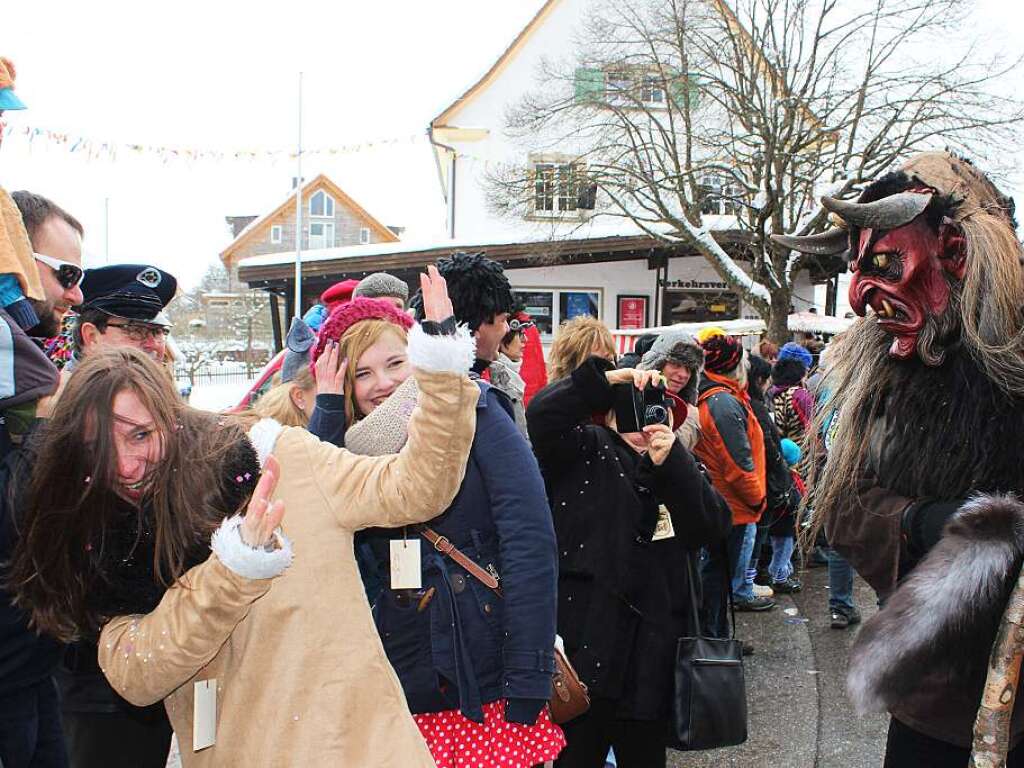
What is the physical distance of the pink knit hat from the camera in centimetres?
246

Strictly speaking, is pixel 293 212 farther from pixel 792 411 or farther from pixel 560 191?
pixel 792 411

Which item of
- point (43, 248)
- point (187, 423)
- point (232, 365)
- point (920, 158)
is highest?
point (920, 158)

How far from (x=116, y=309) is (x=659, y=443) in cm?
215

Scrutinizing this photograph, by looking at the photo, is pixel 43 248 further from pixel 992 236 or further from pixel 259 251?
pixel 259 251

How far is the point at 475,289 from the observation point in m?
2.87

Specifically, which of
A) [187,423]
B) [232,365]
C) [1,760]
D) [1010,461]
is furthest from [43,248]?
[232,365]

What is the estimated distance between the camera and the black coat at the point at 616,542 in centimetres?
276

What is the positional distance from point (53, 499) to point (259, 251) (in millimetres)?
51071

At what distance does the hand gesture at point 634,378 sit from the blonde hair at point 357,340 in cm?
76

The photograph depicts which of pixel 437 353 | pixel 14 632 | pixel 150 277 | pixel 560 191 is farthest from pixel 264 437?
pixel 560 191

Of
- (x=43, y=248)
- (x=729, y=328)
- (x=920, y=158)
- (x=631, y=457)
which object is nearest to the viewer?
(x=920, y=158)

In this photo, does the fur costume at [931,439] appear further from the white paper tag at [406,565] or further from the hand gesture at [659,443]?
the white paper tag at [406,565]

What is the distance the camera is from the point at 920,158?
2.24 metres

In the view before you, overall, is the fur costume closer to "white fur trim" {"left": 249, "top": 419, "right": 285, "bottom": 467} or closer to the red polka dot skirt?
the red polka dot skirt
